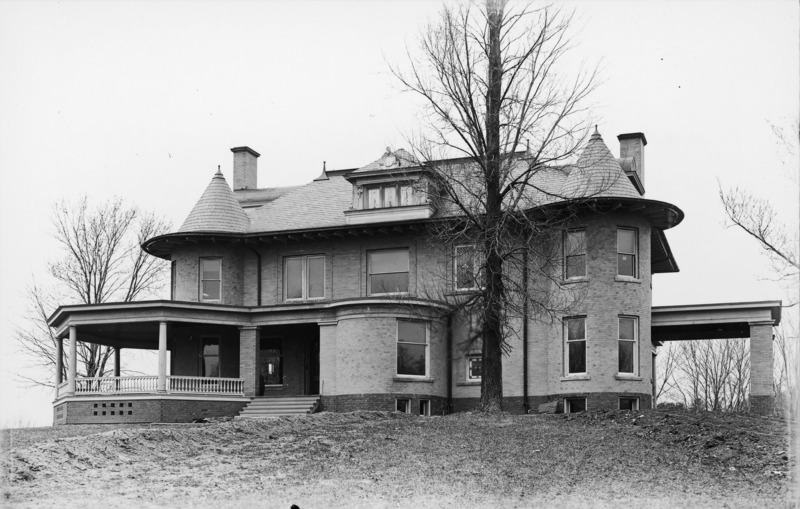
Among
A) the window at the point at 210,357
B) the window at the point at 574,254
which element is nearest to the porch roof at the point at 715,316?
the window at the point at 574,254

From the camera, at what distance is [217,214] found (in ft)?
124

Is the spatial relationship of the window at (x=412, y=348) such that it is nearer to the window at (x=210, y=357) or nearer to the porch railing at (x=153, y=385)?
the porch railing at (x=153, y=385)

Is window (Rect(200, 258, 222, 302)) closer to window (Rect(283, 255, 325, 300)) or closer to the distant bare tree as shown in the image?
window (Rect(283, 255, 325, 300))

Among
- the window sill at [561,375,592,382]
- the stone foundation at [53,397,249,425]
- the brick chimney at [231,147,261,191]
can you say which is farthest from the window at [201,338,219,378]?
the window sill at [561,375,592,382]

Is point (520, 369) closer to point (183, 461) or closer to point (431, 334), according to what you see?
point (431, 334)

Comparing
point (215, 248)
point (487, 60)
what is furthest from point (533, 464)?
point (215, 248)

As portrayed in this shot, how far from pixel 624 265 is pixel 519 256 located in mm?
3380

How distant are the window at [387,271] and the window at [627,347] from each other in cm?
769

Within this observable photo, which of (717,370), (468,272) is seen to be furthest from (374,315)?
(717,370)

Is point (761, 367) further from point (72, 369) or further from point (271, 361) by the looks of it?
point (72, 369)

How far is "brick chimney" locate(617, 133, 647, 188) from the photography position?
1565 inches

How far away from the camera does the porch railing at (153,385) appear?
34.8 metres

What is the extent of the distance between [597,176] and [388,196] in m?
7.71

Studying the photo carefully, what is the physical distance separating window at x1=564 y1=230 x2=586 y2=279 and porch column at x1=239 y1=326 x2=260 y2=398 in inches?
443
